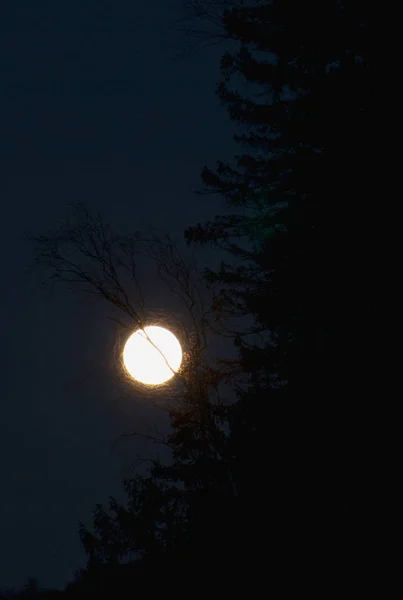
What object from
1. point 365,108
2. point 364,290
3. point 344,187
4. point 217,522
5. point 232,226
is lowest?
point 217,522

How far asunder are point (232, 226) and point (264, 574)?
7912mm

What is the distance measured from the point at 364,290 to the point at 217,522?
12.8 ft

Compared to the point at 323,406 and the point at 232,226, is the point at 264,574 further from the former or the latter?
the point at 232,226

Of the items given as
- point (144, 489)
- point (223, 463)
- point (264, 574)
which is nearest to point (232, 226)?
point (223, 463)

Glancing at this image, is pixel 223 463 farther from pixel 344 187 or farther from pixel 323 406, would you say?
pixel 344 187

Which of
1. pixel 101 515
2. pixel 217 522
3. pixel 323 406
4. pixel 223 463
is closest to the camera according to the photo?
pixel 323 406

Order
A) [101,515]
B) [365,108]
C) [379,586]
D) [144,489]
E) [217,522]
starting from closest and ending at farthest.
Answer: [379,586] < [365,108] < [217,522] < [144,489] < [101,515]

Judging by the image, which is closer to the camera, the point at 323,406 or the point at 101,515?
the point at 323,406

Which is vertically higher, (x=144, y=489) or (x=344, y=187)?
(x=344, y=187)

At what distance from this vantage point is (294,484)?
6977 mm

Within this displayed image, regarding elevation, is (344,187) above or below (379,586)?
above

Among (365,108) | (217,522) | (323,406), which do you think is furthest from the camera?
(217,522)

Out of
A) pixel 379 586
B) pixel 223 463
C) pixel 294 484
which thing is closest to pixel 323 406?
pixel 294 484

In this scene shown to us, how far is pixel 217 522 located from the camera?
8.41 meters
